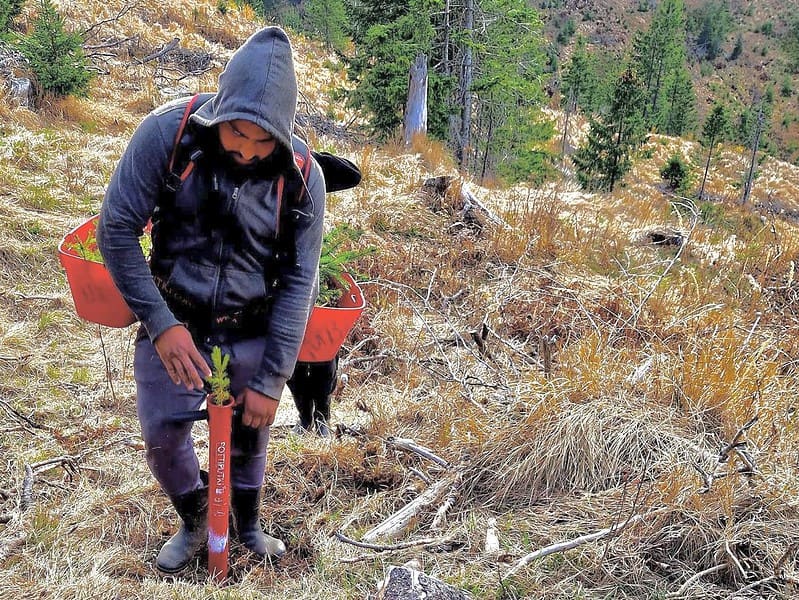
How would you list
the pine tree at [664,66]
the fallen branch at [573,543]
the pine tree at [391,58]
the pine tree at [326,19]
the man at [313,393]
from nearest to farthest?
the fallen branch at [573,543] < the man at [313,393] < the pine tree at [391,58] < the pine tree at [326,19] < the pine tree at [664,66]

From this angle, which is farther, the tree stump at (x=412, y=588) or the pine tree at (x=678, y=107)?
the pine tree at (x=678, y=107)

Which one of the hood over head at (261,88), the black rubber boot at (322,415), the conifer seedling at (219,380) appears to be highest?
the hood over head at (261,88)

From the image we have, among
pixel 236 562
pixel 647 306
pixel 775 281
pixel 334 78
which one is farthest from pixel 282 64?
pixel 334 78

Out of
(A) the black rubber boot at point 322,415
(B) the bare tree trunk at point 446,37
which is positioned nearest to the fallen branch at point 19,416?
(A) the black rubber boot at point 322,415

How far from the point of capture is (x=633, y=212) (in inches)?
358

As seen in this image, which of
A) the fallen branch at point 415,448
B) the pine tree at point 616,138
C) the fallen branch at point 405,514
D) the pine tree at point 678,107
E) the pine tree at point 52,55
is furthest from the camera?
the pine tree at point 678,107

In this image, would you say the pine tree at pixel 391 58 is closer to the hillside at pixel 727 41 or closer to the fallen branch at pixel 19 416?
the fallen branch at pixel 19 416


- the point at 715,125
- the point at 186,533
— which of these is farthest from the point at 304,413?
the point at 715,125

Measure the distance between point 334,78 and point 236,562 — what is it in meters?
18.5

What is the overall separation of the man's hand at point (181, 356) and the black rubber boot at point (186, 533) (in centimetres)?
51

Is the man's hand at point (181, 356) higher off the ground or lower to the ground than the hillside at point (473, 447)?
higher

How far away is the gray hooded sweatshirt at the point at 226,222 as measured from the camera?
1.84 meters

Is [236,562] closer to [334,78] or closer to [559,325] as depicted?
[559,325]

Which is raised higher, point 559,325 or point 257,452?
point 257,452
